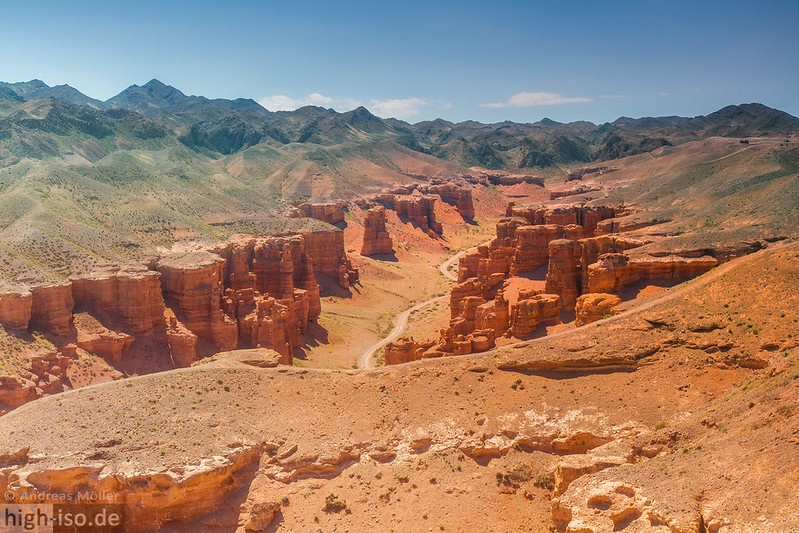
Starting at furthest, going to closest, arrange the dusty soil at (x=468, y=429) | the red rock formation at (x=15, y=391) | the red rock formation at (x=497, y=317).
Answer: the red rock formation at (x=497, y=317) → the red rock formation at (x=15, y=391) → the dusty soil at (x=468, y=429)

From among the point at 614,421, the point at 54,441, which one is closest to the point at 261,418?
the point at 54,441

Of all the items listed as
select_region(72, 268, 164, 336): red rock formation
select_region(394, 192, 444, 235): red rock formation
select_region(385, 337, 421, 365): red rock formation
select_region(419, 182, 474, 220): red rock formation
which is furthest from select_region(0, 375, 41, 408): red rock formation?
select_region(419, 182, 474, 220): red rock formation

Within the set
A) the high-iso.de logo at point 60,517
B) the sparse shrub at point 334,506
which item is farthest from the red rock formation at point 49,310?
the sparse shrub at point 334,506

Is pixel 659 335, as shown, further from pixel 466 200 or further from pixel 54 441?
pixel 466 200

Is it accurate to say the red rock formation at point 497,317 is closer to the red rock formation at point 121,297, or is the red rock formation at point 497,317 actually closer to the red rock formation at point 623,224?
the red rock formation at point 623,224

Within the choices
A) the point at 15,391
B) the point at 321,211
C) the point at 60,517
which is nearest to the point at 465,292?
the point at 15,391

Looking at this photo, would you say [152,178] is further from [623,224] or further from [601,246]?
[601,246]
